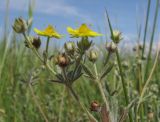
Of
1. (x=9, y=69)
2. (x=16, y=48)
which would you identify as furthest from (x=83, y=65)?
(x=16, y=48)

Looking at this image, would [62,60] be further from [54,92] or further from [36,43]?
[54,92]

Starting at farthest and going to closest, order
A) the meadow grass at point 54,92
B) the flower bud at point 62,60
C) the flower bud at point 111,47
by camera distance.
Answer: the meadow grass at point 54,92 < the flower bud at point 111,47 < the flower bud at point 62,60

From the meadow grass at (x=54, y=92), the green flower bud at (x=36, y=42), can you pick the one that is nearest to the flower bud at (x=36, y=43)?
the green flower bud at (x=36, y=42)

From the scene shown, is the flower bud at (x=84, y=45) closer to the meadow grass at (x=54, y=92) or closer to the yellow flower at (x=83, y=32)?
the yellow flower at (x=83, y=32)

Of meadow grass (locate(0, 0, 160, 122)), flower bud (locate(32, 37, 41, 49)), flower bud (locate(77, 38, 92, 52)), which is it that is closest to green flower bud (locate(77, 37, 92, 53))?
flower bud (locate(77, 38, 92, 52))

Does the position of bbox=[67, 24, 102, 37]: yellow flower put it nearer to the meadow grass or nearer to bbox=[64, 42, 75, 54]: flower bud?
bbox=[64, 42, 75, 54]: flower bud

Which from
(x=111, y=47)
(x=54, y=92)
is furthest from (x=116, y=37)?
(x=54, y=92)
